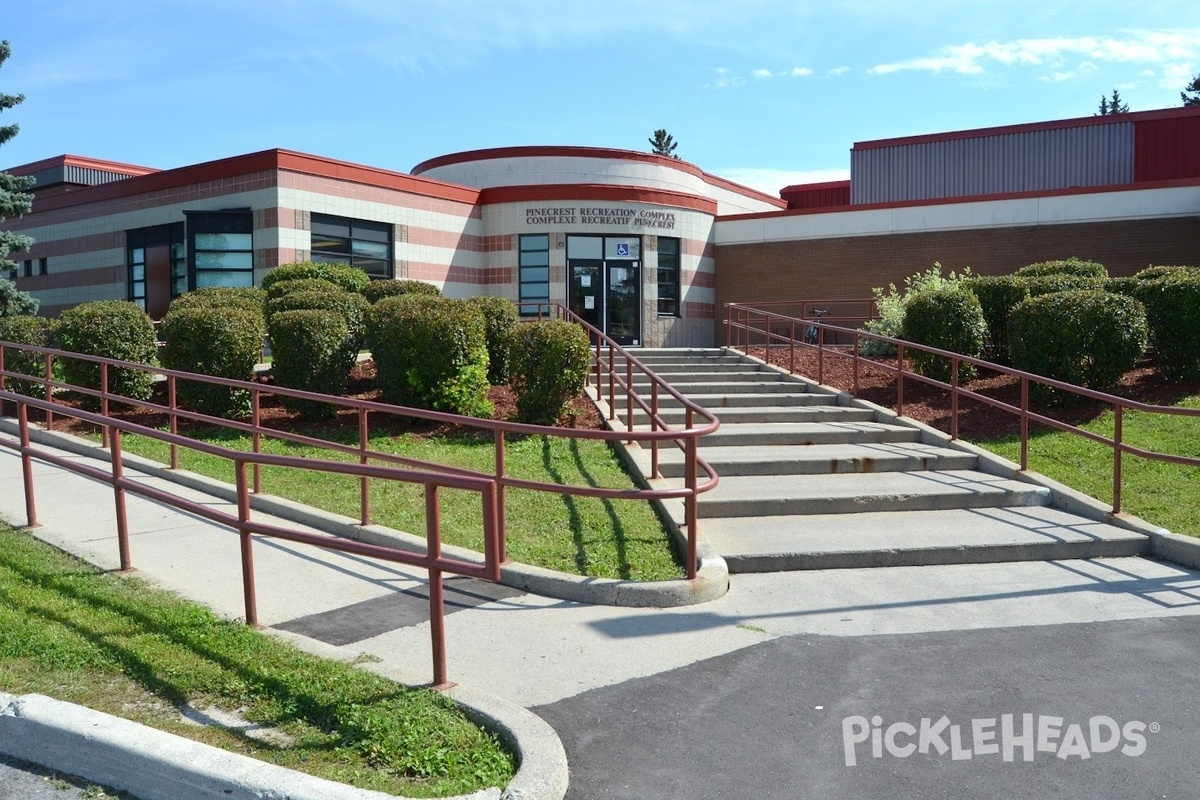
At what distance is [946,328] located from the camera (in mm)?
13680

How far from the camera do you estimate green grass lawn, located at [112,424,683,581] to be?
275 inches

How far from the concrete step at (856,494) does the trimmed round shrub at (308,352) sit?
212 inches

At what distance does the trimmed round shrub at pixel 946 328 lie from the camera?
13656mm

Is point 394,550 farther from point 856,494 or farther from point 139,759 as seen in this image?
point 856,494

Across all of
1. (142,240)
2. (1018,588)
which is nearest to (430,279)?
(142,240)

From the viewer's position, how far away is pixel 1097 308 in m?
11.9

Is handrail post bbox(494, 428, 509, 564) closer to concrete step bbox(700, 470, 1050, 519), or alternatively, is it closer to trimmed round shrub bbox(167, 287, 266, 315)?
concrete step bbox(700, 470, 1050, 519)

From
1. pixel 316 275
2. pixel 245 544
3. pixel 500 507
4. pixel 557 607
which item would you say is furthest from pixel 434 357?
pixel 316 275

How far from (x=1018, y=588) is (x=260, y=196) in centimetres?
1740

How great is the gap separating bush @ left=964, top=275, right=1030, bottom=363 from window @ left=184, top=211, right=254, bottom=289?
1417 cm

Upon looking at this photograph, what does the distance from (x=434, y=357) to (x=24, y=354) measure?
5.87 metres

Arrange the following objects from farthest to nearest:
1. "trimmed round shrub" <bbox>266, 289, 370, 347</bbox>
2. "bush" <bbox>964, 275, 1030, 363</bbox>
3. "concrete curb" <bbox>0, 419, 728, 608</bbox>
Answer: "bush" <bbox>964, 275, 1030, 363</bbox> < "trimmed round shrub" <bbox>266, 289, 370, 347</bbox> < "concrete curb" <bbox>0, 419, 728, 608</bbox>

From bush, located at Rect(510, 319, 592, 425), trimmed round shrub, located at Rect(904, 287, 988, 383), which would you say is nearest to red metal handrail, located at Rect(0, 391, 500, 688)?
bush, located at Rect(510, 319, 592, 425)

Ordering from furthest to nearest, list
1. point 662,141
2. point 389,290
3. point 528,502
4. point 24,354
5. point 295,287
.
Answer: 1. point 662,141
2. point 389,290
3. point 295,287
4. point 24,354
5. point 528,502
